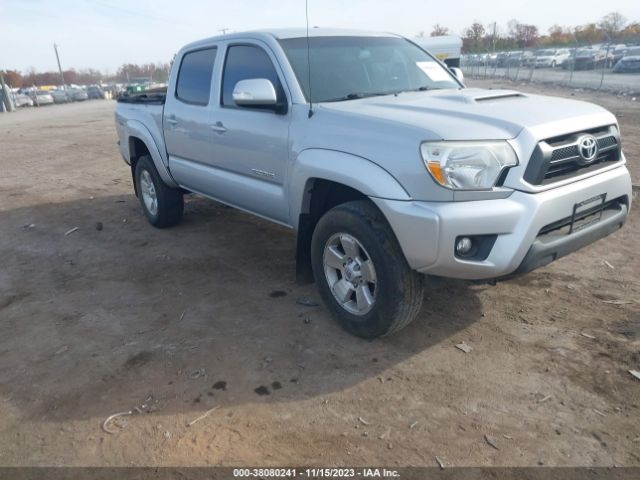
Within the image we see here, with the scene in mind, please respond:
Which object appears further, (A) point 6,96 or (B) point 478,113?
(A) point 6,96

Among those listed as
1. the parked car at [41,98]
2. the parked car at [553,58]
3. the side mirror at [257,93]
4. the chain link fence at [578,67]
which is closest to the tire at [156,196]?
the side mirror at [257,93]

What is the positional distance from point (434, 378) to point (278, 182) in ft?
5.76

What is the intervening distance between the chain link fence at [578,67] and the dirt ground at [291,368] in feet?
61.2

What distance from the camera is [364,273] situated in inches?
128

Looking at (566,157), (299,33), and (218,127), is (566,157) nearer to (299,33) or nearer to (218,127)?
(299,33)

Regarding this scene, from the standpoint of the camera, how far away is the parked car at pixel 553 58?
33781mm

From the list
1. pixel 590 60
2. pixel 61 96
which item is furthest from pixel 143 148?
pixel 61 96

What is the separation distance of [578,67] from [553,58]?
3.94 m

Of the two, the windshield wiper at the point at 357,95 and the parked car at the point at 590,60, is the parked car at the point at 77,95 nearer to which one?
the parked car at the point at 590,60

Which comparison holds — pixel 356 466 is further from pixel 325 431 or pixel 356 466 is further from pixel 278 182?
pixel 278 182

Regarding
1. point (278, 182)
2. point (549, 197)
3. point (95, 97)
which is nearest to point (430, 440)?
point (549, 197)

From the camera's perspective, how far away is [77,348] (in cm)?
353

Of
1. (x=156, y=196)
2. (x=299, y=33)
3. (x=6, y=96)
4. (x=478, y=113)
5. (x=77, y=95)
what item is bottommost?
(x=77, y=95)

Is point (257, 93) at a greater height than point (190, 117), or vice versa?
point (257, 93)
